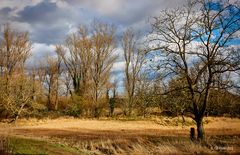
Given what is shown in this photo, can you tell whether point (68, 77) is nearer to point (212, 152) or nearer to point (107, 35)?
point (107, 35)

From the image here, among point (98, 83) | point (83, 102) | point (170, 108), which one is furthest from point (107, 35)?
point (170, 108)

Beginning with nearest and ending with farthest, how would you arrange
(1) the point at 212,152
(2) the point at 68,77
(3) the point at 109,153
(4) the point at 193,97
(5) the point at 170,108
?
1. (1) the point at 212,152
2. (3) the point at 109,153
3. (4) the point at 193,97
4. (5) the point at 170,108
5. (2) the point at 68,77

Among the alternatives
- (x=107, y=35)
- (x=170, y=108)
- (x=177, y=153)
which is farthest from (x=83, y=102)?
(x=177, y=153)

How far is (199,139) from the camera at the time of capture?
61.8 feet

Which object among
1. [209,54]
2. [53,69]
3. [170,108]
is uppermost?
[53,69]

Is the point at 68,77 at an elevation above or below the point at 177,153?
above

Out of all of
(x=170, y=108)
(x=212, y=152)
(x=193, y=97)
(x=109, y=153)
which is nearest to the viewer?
(x=212, y=152)

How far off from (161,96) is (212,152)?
535 centimetres

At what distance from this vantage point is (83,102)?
59250 mm

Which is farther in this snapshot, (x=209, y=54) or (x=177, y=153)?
(x=209, y=54)

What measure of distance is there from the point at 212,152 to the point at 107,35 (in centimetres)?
4929

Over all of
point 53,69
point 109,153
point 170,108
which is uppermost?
point 53,69

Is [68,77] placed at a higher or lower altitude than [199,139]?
higher

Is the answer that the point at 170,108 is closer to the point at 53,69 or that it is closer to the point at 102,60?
the point at 102,60
